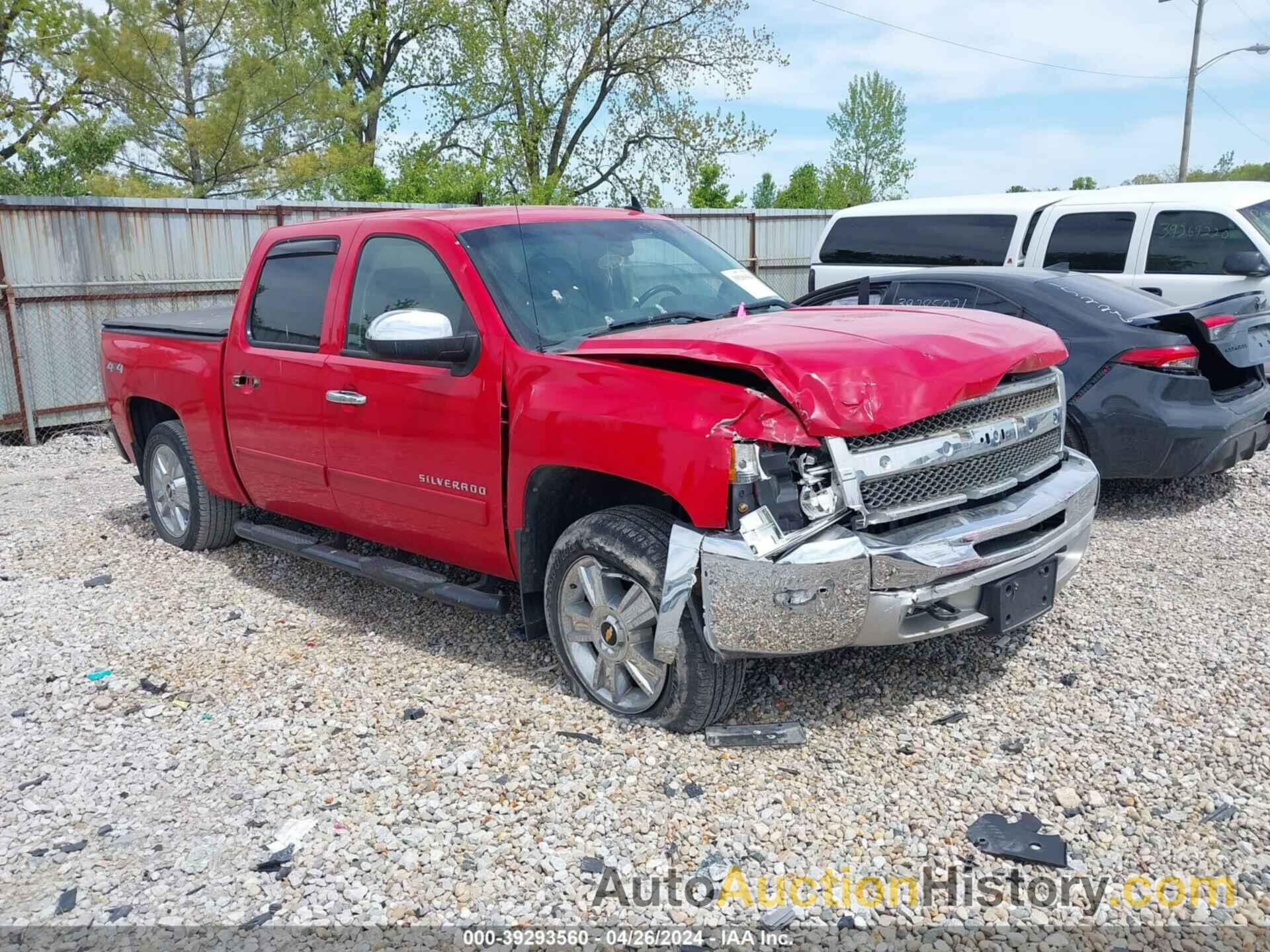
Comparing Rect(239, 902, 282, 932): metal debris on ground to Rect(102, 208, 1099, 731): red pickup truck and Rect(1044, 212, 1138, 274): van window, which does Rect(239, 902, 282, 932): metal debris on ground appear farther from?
Rect(1044, 212, 1138, 274): van window

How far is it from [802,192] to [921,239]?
1591cm

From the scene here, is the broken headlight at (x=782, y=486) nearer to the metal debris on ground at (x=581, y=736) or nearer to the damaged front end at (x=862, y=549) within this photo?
the damaged front end at (x=862, y=549)

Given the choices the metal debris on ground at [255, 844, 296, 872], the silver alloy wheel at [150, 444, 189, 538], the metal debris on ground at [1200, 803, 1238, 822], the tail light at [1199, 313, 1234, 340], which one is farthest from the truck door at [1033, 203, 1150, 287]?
the metal debris on ground at [255, 844, 296, 872]

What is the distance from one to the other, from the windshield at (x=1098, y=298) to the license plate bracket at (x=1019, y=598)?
2.98 metres

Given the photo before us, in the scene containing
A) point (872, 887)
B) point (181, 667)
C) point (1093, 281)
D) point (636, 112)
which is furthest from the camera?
point (636, 112)

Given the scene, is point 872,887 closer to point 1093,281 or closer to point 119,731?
point 119,731

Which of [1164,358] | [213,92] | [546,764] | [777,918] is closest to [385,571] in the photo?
[546,764]

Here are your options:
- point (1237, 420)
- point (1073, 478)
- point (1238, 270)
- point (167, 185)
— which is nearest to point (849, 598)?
point (1073, 478)

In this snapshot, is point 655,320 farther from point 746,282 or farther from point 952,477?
point 952,477

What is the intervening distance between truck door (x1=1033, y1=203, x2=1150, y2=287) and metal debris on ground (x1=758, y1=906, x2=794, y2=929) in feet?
25.7

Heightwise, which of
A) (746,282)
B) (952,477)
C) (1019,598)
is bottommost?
(1019,598)

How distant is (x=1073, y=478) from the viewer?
416cm

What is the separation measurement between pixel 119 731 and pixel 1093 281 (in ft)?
20.3

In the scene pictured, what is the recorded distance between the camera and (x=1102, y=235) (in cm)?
953
